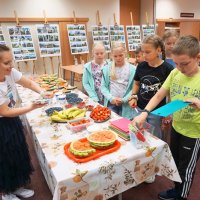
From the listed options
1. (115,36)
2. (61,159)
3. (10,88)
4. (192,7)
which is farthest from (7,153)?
(192,7)

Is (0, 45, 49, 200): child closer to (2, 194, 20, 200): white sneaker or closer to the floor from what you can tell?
(2, 194, 20, 200): white sneaker

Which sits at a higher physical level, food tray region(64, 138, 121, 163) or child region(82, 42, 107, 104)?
child region(82, 42, 107, 104)

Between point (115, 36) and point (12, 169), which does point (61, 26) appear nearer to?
point (115, 36)

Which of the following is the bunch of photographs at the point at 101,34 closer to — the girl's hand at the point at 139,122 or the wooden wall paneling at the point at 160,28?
the wooden wall paneling at the point at 160,28

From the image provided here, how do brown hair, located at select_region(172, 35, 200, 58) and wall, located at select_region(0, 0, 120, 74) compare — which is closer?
brown hair, located at select_region(172, 35, 200, 58)

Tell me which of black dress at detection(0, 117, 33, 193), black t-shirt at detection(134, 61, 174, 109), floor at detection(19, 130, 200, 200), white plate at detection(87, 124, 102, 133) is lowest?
floor at detection(19, 130, 200, 200)

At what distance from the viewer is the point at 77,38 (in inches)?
205

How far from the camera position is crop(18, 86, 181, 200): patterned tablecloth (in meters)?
1.05

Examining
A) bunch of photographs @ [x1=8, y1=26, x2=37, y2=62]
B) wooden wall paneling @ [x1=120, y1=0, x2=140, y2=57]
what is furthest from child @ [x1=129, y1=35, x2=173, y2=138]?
wooden wall paneling @ [x1=120, y1=0, x2=140, y2=57]

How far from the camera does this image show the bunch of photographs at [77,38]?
512cm

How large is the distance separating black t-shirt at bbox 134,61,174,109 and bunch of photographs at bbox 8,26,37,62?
3378mm

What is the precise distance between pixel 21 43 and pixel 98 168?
4097 millimetres

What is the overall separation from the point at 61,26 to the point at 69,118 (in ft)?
13.5

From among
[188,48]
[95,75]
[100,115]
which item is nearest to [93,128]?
[100,115]
